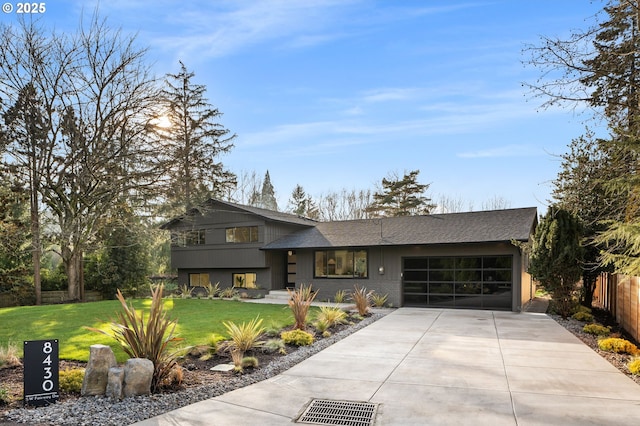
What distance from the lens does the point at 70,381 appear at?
213 inches

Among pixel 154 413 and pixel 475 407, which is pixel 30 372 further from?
pixel 475 407

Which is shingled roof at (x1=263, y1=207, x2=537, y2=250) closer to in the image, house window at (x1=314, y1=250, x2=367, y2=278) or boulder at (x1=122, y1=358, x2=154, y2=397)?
house window at (x1=314, y1=250, x2=367, y2=278)

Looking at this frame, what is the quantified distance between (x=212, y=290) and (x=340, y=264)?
6.58 m

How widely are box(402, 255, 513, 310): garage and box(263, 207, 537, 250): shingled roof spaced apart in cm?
95

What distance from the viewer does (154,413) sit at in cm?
474

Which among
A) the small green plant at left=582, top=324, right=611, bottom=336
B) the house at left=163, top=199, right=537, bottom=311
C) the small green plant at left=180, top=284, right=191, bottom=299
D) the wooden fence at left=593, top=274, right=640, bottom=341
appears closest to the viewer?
the wooden fence at left=593, top=274, right=640, bottom=341

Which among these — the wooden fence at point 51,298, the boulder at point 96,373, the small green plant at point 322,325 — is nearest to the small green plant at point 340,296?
the small green plant at point 322,325

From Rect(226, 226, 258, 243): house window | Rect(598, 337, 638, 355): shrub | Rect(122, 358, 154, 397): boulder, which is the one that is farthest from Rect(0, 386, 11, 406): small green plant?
Rect(226, 226, 258, 243): house window

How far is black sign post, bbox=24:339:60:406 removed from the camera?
4.86 meters

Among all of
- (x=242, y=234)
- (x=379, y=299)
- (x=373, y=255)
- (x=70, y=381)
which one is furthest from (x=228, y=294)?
(x=70, y=381)

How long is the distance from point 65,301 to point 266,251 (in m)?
9.32

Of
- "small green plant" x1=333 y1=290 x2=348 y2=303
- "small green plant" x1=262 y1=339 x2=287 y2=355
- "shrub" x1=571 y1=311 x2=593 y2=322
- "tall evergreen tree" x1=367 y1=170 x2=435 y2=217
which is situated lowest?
"small green plant" x1=333 y1=290 x2=348 y2=303

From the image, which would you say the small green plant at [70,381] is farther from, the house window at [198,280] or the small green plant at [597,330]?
the house window at [198,280]

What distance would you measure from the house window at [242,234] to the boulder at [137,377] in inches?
598
